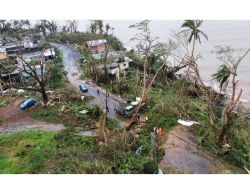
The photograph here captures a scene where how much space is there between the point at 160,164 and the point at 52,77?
14538mm

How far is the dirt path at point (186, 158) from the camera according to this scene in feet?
44.4

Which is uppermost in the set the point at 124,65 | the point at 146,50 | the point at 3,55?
the point at 146,50

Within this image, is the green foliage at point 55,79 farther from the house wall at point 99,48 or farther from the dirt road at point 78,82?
the house wall at point 99,48

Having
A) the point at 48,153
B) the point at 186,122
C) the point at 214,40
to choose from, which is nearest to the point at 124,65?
the point at 186,122

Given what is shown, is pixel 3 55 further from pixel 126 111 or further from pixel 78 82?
pixel 126 111

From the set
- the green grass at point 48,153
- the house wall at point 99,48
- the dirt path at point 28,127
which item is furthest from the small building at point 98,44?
the green grass at point 48,153

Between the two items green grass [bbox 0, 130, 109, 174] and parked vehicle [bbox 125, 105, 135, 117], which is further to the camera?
parked vehicle [bbox 125, 105, 135, 117]

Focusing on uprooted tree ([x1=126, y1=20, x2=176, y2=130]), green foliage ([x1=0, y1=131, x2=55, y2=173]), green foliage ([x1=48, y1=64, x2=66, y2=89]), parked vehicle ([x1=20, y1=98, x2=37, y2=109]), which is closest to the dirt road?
green foliage ([x1=48, y1=64, x2=66, y2=89])

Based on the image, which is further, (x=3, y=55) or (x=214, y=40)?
(x=214, y=40)

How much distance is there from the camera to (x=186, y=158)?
47.3 feet

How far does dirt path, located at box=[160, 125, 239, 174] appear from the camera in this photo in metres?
13.5

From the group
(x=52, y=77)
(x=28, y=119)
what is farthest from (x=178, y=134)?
(x=52, y=77)

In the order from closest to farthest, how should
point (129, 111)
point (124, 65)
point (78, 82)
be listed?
point (129, 111) → point (78, 82) → point (124, 65)

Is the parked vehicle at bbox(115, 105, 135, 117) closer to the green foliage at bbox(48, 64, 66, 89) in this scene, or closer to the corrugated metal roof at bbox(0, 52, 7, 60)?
the green foliage at bbox(48, 64, 66, 89)
